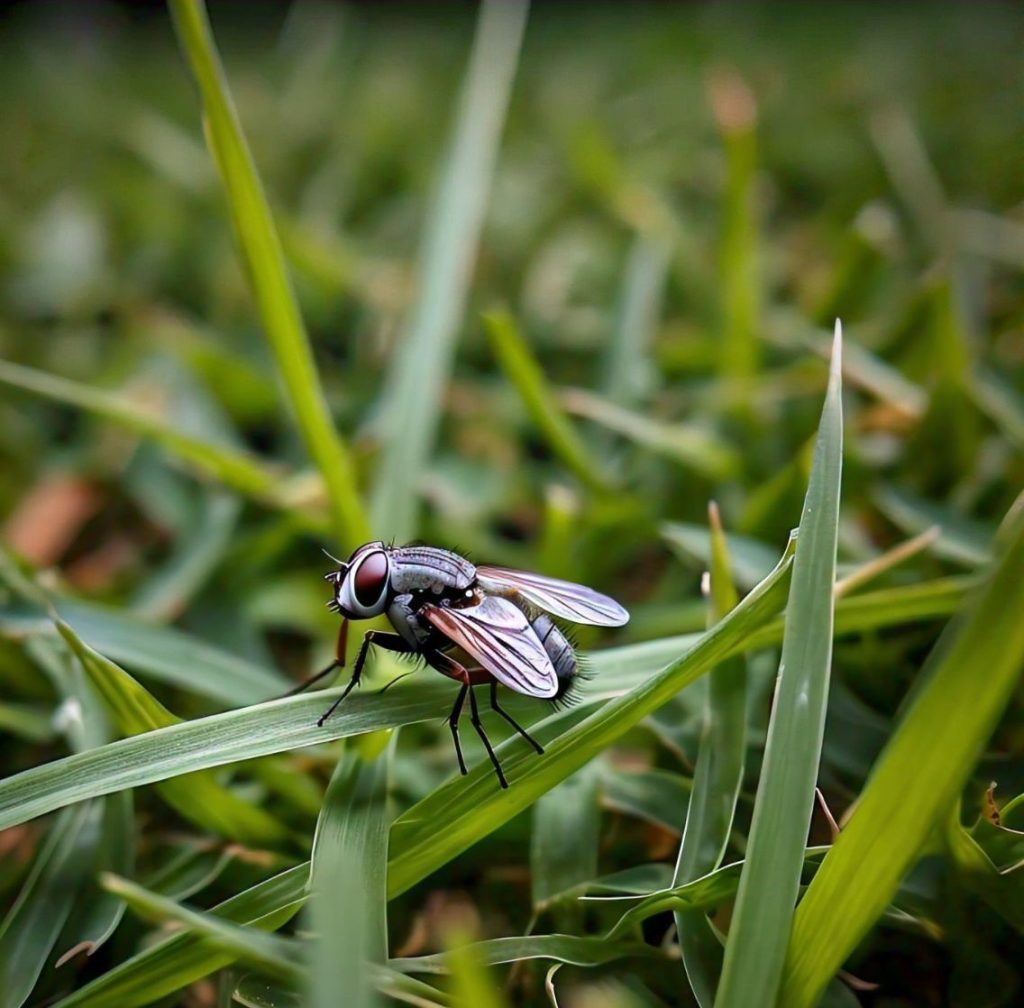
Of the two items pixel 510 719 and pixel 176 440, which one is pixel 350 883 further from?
pixel 176 440

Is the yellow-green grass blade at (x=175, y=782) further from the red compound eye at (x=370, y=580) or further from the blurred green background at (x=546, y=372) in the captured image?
the red compound eye at (x=370, y=580)

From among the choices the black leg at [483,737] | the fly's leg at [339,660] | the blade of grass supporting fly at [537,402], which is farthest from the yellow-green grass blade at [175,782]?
the blade of grass supporting fly at [537,402]

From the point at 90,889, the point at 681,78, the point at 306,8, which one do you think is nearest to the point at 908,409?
the point at 90,889

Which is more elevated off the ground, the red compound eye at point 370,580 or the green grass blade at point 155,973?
the red compound eye at point 370,580

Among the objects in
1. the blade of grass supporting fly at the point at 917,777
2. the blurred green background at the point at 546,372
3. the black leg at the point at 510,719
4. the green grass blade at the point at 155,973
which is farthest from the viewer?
the blurred green background at the point at 546,372

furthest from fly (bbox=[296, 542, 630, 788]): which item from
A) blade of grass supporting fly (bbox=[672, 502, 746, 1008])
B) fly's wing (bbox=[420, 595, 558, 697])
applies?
blade of grass supporting fly (bbox=[672, 502, 746, 1008])

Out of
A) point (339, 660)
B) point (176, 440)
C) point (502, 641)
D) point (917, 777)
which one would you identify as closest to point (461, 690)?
point (502, 641)

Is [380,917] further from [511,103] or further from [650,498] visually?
[511,103]
